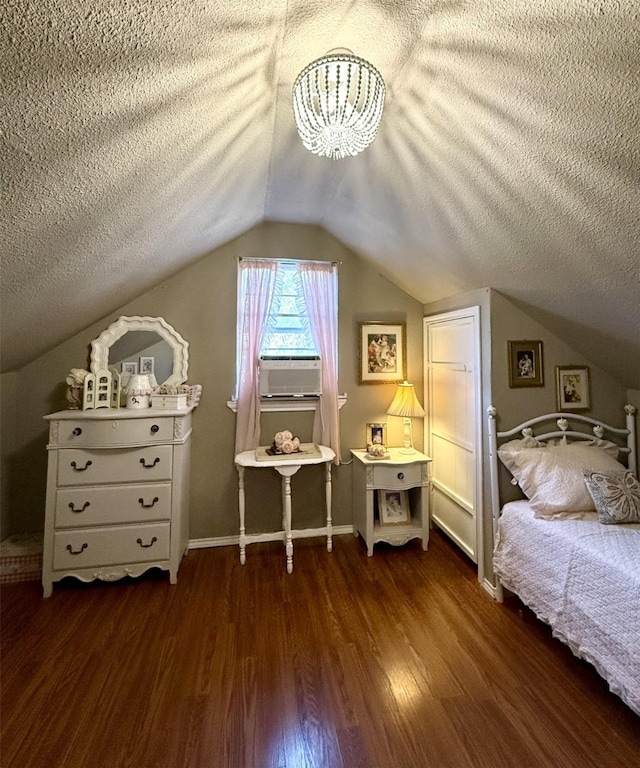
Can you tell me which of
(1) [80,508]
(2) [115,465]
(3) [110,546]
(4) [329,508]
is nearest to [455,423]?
(4) [329,508]

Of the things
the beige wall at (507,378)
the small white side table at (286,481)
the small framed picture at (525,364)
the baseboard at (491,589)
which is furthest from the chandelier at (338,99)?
the baseboard at (491,589)

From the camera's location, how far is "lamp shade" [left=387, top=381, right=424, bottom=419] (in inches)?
110

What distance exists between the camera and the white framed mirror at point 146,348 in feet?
8.81

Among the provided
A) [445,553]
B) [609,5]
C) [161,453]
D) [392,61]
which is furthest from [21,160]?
[445,553]

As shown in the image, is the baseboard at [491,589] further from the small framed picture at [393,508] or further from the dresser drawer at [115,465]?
the dresser drawer at [115,465]

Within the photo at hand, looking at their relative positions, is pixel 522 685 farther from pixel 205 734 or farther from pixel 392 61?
pixel 392 61

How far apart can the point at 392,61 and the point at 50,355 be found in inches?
111

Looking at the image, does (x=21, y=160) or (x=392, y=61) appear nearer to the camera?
(x=21, y=160)

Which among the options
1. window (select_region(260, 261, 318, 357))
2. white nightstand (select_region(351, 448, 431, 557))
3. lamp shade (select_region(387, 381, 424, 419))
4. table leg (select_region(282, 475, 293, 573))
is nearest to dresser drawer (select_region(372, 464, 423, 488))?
white nightstand (select_region(351, 448, 431, 557))

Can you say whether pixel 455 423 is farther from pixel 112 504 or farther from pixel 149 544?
pixel 112 504

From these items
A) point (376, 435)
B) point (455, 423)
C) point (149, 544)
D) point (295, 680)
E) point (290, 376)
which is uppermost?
point (290, 376)

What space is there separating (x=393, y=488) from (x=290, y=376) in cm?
119

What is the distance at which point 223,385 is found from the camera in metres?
2.87

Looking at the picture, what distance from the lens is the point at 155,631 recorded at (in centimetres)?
193
